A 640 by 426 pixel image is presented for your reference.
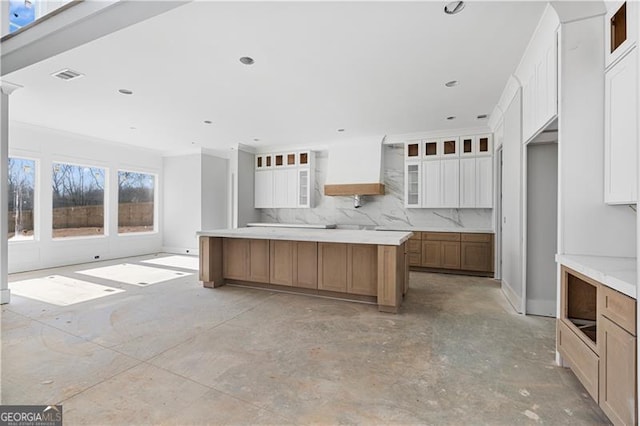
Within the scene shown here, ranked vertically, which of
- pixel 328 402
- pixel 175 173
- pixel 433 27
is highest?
pixel 433 27

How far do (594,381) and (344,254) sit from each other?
2.53 meters

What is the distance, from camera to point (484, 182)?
18.1 ft

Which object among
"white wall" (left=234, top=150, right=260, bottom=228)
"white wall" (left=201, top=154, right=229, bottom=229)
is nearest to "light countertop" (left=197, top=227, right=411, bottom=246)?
"white wall" (left=234, top=150, right=260, bottom=228)

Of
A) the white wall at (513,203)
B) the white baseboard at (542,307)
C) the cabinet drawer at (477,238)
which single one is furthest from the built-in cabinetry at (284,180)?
the white baseboard at (542,307)

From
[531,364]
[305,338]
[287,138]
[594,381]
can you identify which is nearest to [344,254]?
[305,338]

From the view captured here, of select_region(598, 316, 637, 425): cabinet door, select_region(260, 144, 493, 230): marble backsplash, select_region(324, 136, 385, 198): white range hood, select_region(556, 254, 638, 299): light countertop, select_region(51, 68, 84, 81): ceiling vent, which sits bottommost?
select_region(598, 316, 637, 425): cabinet door

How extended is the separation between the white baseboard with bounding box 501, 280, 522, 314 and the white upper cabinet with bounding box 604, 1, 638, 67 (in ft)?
8.10

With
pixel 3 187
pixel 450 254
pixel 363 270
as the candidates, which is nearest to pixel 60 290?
pixel 3 187

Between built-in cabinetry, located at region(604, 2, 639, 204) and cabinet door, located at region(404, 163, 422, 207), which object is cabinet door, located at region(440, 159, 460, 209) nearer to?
cabinet door, located at region(404, 163, 422, 207)

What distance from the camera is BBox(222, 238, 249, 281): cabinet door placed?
15.0 feet

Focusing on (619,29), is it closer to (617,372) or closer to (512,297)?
(617,372)

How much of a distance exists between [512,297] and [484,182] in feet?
8.15

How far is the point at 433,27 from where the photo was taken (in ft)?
8.57

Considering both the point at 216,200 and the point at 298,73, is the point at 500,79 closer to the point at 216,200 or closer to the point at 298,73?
the point at 298,73
